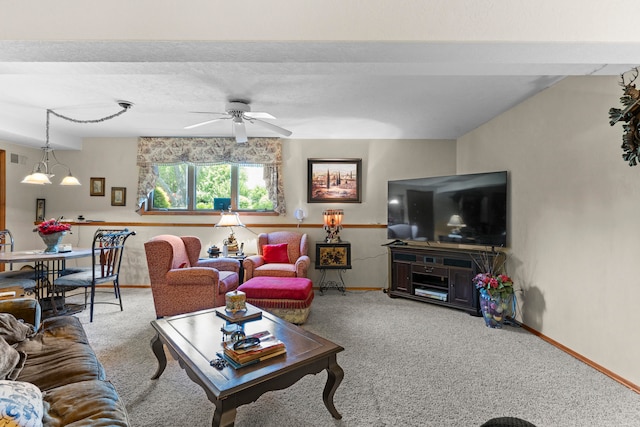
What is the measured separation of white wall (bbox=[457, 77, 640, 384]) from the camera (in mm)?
2256

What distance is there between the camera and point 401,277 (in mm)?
4301

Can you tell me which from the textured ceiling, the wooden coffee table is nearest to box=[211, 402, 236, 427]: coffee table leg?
the wooden coffee table

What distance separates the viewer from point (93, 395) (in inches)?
49.3

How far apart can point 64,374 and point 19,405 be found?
1.78 ft

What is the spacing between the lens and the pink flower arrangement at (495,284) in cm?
322

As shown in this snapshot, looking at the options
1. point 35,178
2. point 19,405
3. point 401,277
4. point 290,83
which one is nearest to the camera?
point 19,405

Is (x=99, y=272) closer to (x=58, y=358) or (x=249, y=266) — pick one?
(x=249, y=266)

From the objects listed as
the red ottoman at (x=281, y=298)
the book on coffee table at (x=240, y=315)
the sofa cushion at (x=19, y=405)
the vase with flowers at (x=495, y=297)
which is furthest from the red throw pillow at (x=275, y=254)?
the sofa cushion at (x=19, y=405)

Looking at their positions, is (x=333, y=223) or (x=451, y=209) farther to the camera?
(x=333, y=223)

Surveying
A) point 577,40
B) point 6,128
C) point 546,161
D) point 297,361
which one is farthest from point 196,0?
point 6,128

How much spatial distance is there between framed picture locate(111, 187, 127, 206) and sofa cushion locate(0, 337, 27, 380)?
13.0 feet

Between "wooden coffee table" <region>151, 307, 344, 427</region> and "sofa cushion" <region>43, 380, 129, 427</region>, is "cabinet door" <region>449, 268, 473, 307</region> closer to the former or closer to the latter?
"wooden coffee table" <region>151, 307, 344, 427</region>

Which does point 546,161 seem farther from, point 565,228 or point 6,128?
point 6,128

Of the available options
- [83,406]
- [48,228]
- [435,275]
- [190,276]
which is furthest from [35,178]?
[435,275]
